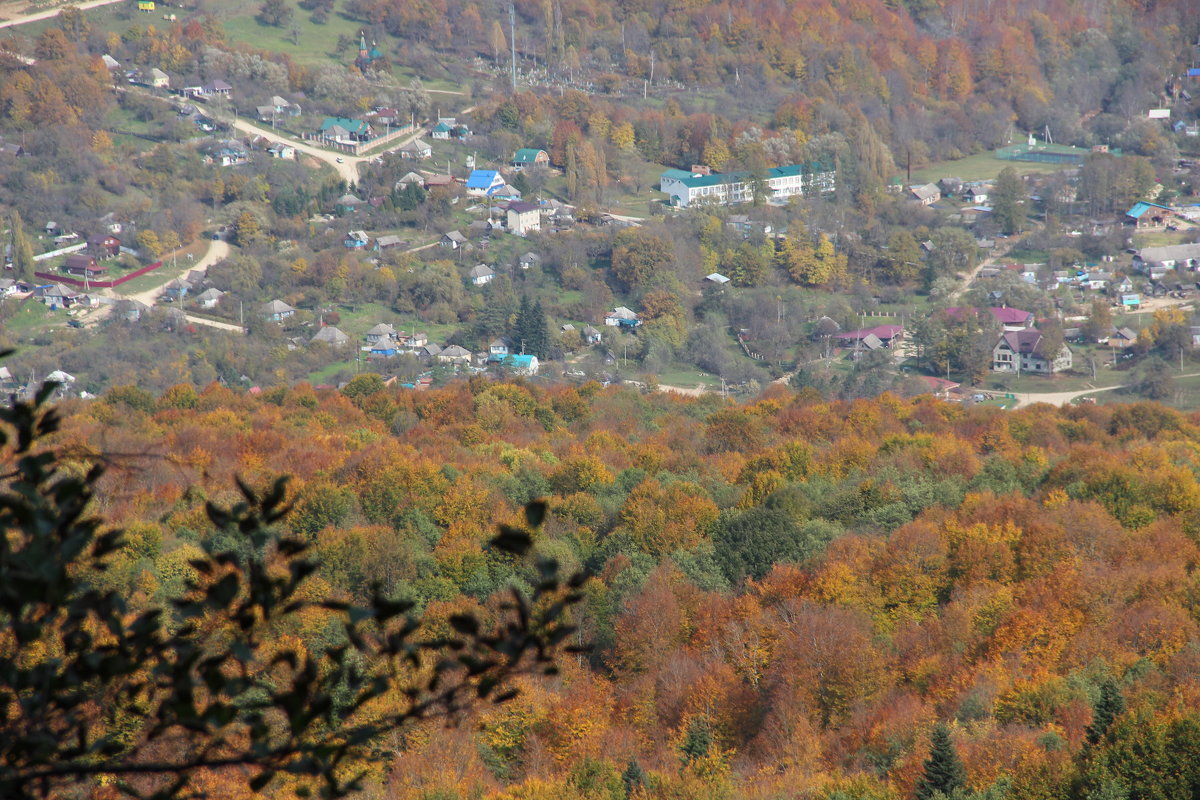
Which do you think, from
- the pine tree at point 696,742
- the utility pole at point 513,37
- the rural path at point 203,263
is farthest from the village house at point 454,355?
the pine tree at point 696,742

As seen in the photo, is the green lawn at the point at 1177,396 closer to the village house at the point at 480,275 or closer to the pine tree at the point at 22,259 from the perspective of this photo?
the village house at the point at 480,275

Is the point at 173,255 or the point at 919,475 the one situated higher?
the point at 919,475

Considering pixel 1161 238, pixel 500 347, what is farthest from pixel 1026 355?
pixel 500 347

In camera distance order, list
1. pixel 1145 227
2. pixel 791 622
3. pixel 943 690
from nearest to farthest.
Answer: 1. pixel 943 690
2. pixel 791 622
3. pixel 1145 227

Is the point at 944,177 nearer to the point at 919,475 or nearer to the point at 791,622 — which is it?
the point at 919,475

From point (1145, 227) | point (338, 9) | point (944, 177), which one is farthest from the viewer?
point (338, 9)

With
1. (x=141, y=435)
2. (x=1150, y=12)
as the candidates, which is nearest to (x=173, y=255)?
(x=141, y=435)
